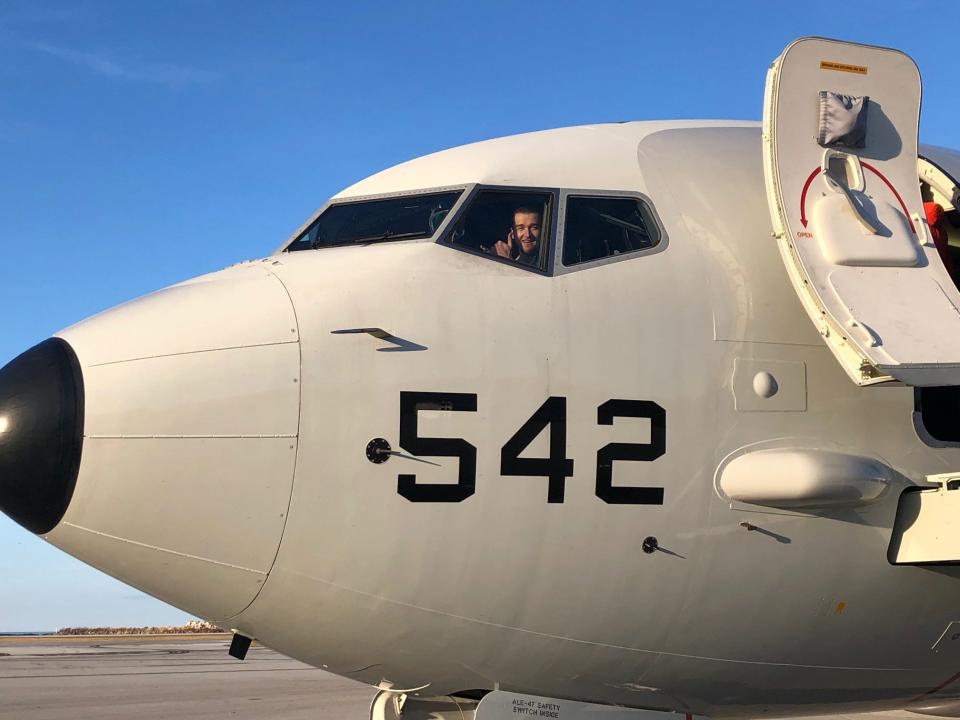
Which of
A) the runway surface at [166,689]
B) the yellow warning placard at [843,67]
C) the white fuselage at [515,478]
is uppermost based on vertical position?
the yellow warning placard at [843,67]

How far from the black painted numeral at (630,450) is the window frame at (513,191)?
100 centimetres

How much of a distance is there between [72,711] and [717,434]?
11824 millimetres

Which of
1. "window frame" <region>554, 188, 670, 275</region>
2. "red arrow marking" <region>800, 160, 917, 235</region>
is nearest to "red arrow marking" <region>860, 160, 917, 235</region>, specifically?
"red arrow marking" <region>800, 160, 917, 235</region>

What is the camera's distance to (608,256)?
7191 millimetres

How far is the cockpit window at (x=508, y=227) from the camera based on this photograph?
23.4 ft

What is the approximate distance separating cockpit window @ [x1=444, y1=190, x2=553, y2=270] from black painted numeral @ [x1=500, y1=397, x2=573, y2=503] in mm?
1047

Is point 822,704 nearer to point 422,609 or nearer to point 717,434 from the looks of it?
point 717,434

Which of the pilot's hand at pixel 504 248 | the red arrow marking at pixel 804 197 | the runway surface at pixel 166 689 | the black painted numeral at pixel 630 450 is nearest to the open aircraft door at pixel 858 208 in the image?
the red arrow marking at pixel 804 197

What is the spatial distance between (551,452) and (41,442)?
293 cm

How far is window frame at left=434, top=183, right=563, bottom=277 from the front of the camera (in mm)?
7039

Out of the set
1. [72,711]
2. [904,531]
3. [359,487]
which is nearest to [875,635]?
[904,531]

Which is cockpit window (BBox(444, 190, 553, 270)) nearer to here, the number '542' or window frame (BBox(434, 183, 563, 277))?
window frame (BBox(434, 183, 563, 277))

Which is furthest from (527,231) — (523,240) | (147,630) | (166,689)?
(147,630)

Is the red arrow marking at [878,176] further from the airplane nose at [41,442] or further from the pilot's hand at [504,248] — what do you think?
the airplane nose at [41,442]
